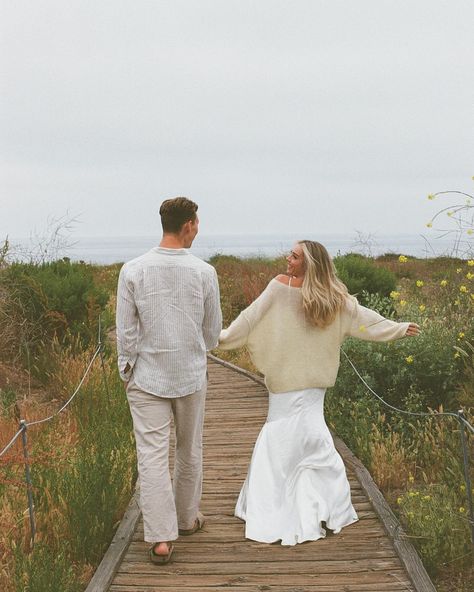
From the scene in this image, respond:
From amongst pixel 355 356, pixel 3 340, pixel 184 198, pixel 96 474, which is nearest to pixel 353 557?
pixel 96 474

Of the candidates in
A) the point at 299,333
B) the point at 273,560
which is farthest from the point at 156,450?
the point at 299,333

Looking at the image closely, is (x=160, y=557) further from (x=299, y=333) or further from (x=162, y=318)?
(x=299, y=333)

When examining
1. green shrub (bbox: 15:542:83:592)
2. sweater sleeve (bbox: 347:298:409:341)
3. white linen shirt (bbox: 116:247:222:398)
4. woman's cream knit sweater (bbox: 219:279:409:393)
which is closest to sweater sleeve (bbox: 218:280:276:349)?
woman's cream knit sweater (bbox: 219:279:409:393)

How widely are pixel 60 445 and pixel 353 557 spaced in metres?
2.89

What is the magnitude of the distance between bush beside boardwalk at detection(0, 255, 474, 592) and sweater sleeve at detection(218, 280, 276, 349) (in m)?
0.98

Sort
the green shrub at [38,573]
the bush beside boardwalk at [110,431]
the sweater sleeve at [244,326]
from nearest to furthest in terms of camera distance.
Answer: the green shrub at [38,573], the bush beside boardwalk at [110,431], the sweater sleeve at [244,326]

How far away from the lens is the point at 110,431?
21.9 ft

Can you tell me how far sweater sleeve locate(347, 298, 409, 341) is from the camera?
214 inches

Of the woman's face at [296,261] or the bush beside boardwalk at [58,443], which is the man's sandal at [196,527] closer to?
the bush beside boardwalk at [58,443]

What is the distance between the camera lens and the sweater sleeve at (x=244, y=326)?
5.51 meters

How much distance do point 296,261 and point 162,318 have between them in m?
1.21

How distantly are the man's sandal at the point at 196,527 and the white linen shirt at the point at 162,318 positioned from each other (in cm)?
111

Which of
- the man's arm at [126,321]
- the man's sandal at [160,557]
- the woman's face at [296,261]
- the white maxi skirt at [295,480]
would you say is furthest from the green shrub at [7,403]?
the woman's face at [296,261]

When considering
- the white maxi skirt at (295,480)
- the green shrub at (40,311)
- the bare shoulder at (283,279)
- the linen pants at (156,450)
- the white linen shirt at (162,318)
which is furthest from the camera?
the green shrub at (40,311)
